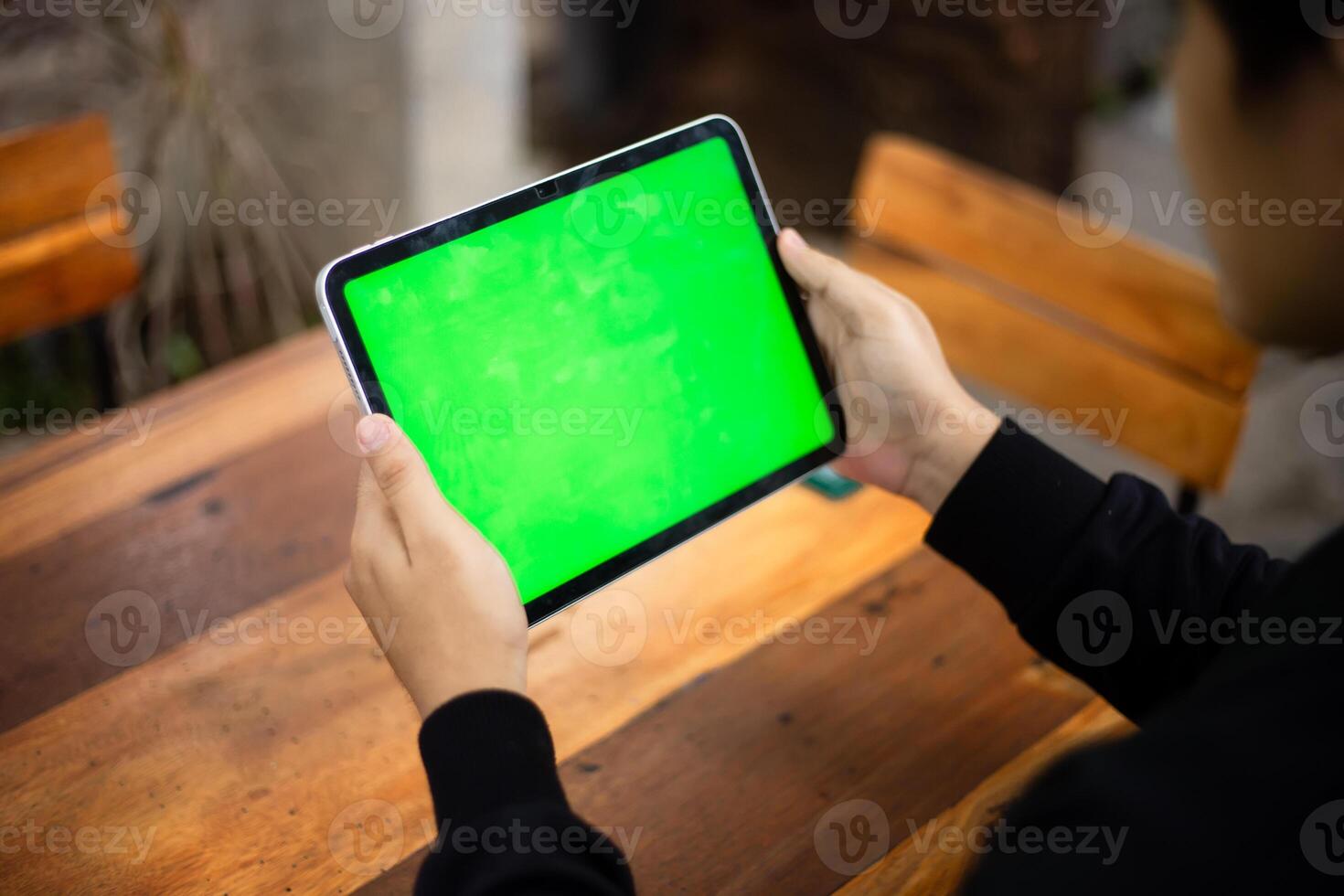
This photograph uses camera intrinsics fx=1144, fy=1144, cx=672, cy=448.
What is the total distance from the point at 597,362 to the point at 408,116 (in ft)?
5.17

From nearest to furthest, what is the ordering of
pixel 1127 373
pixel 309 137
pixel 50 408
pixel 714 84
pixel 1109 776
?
1. pixel 1109 776
2. pixel 1127 373
3. pixel 50 408
4. pixel 309 137
5. pixel 714 84

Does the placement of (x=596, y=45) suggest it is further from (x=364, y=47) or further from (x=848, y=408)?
(x=848, y=408)

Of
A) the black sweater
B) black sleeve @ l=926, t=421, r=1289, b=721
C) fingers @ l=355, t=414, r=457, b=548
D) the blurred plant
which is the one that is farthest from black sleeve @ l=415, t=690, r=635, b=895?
the blurred plant

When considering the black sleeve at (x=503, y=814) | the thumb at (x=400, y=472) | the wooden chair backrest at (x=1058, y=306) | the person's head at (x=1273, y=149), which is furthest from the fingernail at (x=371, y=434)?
the wooden chair backrest at (x=1058, y=306)

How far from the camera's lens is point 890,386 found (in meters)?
1.00

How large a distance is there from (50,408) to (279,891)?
166 centimetres

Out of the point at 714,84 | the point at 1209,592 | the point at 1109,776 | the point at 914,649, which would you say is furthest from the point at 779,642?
the point at 714,84

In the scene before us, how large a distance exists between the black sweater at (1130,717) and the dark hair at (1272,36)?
29 centimetres

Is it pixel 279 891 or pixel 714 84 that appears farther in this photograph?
pixel 714 84

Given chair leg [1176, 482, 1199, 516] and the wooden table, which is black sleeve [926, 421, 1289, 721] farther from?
chair leg [1176, 482, 1199, 516]

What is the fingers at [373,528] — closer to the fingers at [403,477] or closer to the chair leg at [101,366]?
the fingers at [403,477]

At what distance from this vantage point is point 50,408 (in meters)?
2.12

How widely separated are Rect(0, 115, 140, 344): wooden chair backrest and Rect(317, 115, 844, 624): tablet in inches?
31.9

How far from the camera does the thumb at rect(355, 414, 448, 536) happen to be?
0.76 m
